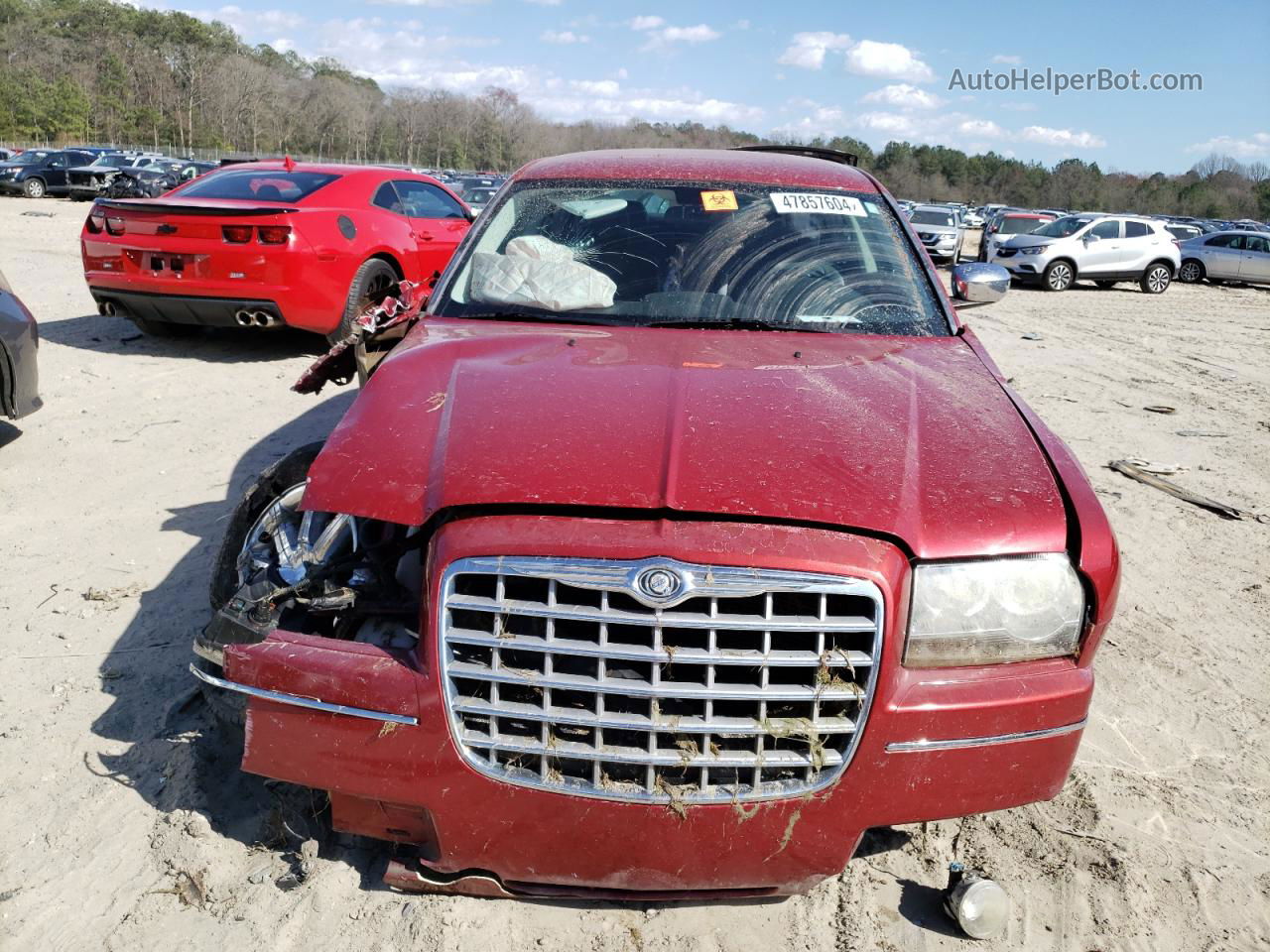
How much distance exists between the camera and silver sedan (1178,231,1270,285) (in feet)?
78.3

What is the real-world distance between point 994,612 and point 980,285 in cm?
237

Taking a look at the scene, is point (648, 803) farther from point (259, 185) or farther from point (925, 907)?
point (259, 185)

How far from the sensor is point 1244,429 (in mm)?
7738

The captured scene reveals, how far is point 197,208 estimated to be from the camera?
7414 millimetres

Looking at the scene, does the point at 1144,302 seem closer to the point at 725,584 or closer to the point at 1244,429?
the point at 1244,429

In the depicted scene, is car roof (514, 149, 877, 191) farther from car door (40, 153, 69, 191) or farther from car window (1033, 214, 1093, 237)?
car door (40, 153, 69, 191)

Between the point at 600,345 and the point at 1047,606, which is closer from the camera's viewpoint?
the point at 1047,606

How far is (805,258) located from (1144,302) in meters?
18.1

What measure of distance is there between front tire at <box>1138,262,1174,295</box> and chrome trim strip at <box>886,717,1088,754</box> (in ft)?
72.2

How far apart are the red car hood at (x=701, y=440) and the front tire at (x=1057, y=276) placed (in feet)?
64.6

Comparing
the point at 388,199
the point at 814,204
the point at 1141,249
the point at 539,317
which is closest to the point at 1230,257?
the point at 1141,249

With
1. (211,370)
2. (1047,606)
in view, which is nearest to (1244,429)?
(1047,606)

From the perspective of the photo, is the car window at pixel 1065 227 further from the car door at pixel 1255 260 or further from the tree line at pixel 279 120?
the tree line at pixel 279 120

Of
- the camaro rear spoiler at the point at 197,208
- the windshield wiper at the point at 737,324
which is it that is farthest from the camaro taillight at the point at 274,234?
the windshield wiper at the point at 737,324
